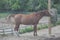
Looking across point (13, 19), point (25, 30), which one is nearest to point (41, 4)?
point (25, 30)

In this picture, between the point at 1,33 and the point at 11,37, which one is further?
the point at 1,33

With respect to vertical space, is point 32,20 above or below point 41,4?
above

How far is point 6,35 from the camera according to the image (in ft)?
27.1

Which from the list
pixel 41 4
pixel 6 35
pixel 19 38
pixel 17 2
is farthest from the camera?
pixel 17 2

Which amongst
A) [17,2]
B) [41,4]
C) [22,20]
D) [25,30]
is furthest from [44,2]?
[22,20]

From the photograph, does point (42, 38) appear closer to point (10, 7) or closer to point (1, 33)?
point (1, 33)

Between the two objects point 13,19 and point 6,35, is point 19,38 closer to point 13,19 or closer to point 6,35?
point 6,35

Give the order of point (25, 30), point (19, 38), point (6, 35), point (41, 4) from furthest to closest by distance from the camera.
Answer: point (41, 4)
point (25, 30)
point (6, 35)
point (19, 38)

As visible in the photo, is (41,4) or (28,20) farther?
(41,4)

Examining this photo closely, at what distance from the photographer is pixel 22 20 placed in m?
8.64

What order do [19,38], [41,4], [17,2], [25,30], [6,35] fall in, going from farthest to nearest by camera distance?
1. [17,2]
2. [41,4]
3. [25,30]
4. [6,35]
5. [19,38]

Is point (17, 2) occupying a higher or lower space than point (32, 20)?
lower

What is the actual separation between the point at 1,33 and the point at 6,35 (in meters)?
0.34

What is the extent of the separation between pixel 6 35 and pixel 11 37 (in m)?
0.36
